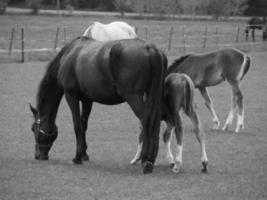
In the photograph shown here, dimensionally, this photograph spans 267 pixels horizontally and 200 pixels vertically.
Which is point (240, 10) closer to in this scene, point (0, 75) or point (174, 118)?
point (0, 75)

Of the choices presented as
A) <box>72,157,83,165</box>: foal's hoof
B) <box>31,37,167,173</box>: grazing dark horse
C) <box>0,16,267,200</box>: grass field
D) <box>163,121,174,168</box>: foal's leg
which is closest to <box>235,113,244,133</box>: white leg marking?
<box>0,16,267,200</box>: grass field

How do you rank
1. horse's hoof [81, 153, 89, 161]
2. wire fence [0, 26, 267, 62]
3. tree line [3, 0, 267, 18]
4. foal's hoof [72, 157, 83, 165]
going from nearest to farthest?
foal's hoof [72, 157, 83, 165], horse's hoof [81, 153, 89, 161], wire fence [0, 26, 267, 62], tree line [3, 0, 267, 18]

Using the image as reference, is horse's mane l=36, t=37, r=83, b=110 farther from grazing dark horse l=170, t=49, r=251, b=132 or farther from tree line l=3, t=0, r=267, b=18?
tree line l=3, t=0, r=267, b=18

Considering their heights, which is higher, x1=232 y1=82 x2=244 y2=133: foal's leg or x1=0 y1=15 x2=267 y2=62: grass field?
x1=232 y1=82 x2=244 y2=133: foal's leg

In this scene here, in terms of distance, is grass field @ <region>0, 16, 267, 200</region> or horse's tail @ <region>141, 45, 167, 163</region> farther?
horse's tail @ <region>141, 45, 167, 163</region>

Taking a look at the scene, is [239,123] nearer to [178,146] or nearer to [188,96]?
[188,96]

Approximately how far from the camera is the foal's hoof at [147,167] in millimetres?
8766

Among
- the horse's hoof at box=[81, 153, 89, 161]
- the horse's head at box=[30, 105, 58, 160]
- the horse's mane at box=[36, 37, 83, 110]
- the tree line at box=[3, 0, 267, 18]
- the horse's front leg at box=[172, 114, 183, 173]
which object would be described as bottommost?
the tree line at box=[3, 0, 267, 18]

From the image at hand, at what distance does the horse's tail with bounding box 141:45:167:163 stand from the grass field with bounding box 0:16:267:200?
0.35 metres

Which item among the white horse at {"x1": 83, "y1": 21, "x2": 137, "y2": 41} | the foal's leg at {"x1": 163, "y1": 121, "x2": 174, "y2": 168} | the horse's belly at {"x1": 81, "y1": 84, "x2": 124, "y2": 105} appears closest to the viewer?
the horse's belly at {"x1": 81, "y1": 84, "x2": 124, "y2": 105}

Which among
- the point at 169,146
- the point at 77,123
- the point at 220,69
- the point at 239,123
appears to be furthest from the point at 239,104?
the point at 77,123

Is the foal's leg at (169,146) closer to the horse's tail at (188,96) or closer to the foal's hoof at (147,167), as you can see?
the horse's tail at (188,96)

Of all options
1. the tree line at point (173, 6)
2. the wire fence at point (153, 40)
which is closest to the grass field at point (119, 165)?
the wire fence at point (153, 40)

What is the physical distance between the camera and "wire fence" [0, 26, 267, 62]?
100 feet
